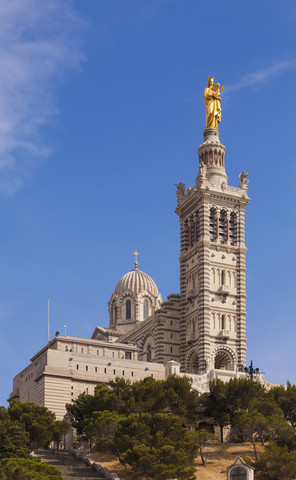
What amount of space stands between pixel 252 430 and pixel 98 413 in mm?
11624

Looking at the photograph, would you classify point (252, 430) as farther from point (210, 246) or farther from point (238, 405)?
point (210, 246)

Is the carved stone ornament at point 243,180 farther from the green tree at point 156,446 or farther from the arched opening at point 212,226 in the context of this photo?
the green tree at point 156,446

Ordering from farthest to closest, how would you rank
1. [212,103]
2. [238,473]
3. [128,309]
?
[128,309] → [212,103] → [238,473]

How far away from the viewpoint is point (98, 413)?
2904 inches

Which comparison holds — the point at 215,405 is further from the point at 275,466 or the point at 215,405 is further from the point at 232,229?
the point at 232,229

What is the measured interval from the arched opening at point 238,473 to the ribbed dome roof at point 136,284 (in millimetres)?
64723

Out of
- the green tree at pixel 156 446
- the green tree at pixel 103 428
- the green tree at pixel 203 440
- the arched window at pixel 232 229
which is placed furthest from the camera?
the arched window at pixel 232 229

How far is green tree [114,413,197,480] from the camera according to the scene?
6394cm

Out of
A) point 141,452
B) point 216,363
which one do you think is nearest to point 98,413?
point 141,452

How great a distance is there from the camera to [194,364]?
3900 inches

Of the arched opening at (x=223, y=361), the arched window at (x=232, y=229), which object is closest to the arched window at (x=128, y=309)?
the arched window at (x=232, y=229)

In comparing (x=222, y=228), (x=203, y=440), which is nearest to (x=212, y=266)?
(x=222, y=228)

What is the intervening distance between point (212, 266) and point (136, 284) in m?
24.9

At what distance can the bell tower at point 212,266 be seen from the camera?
9762 centimetres
